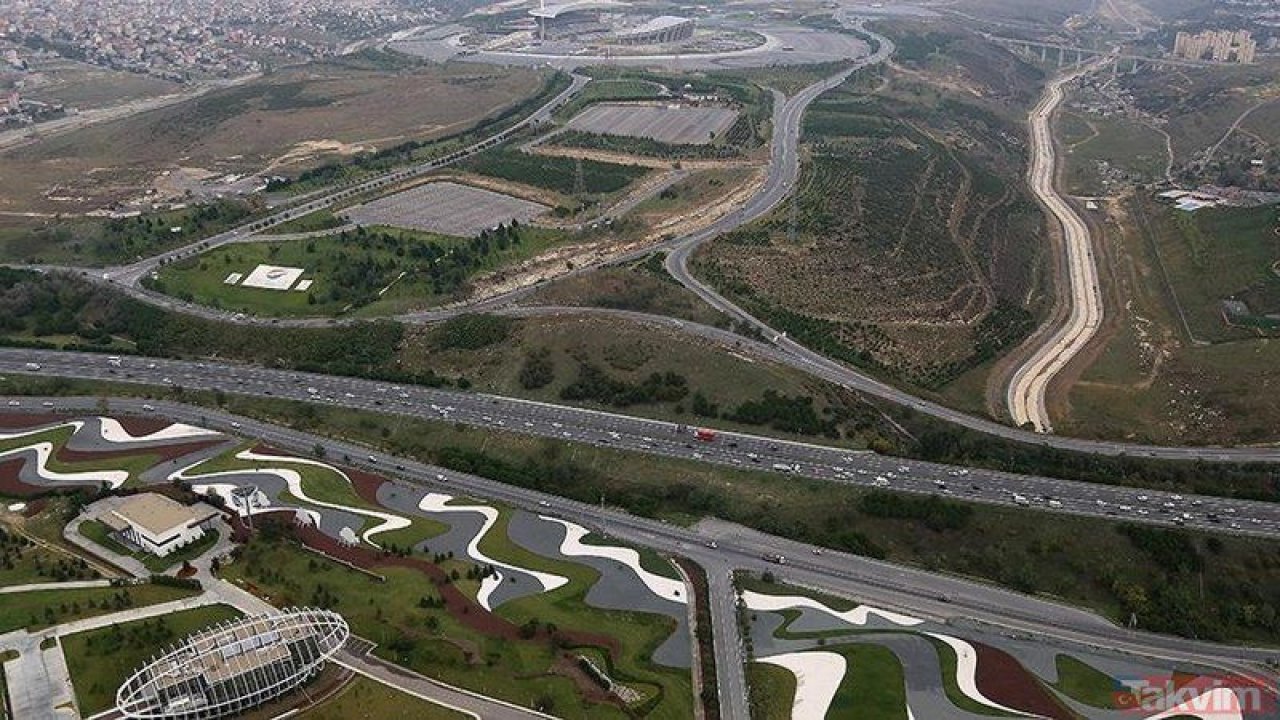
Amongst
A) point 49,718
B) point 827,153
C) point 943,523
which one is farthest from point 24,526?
point 827,153

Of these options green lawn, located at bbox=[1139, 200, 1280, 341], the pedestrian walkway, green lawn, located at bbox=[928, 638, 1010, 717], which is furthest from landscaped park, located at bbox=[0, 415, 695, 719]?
green lawn, located at bbox=[1139, 200, 1280, 341]

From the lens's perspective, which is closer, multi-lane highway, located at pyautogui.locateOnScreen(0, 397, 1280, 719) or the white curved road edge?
multi-lane highway, located at pyautogui.locateOnScreen(0, 397, 1280, 719)

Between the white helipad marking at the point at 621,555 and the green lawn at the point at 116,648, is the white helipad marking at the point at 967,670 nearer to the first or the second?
the white helipad marking at the point at 621,555

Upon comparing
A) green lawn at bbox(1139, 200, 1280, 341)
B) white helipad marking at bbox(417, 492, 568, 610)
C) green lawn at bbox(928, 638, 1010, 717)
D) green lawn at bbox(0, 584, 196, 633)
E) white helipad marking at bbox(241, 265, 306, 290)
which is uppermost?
green lawn at bbox(1139, 200, 1280, 341)

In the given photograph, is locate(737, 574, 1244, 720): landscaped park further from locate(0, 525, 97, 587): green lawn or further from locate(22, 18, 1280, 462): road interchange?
locate(0, 525, 97, 587): green lawn

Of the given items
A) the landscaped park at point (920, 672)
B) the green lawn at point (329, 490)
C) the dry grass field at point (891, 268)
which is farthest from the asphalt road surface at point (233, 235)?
the landscaped park at point (920, 672)

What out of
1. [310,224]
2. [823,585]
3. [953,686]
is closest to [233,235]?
[310,224]
